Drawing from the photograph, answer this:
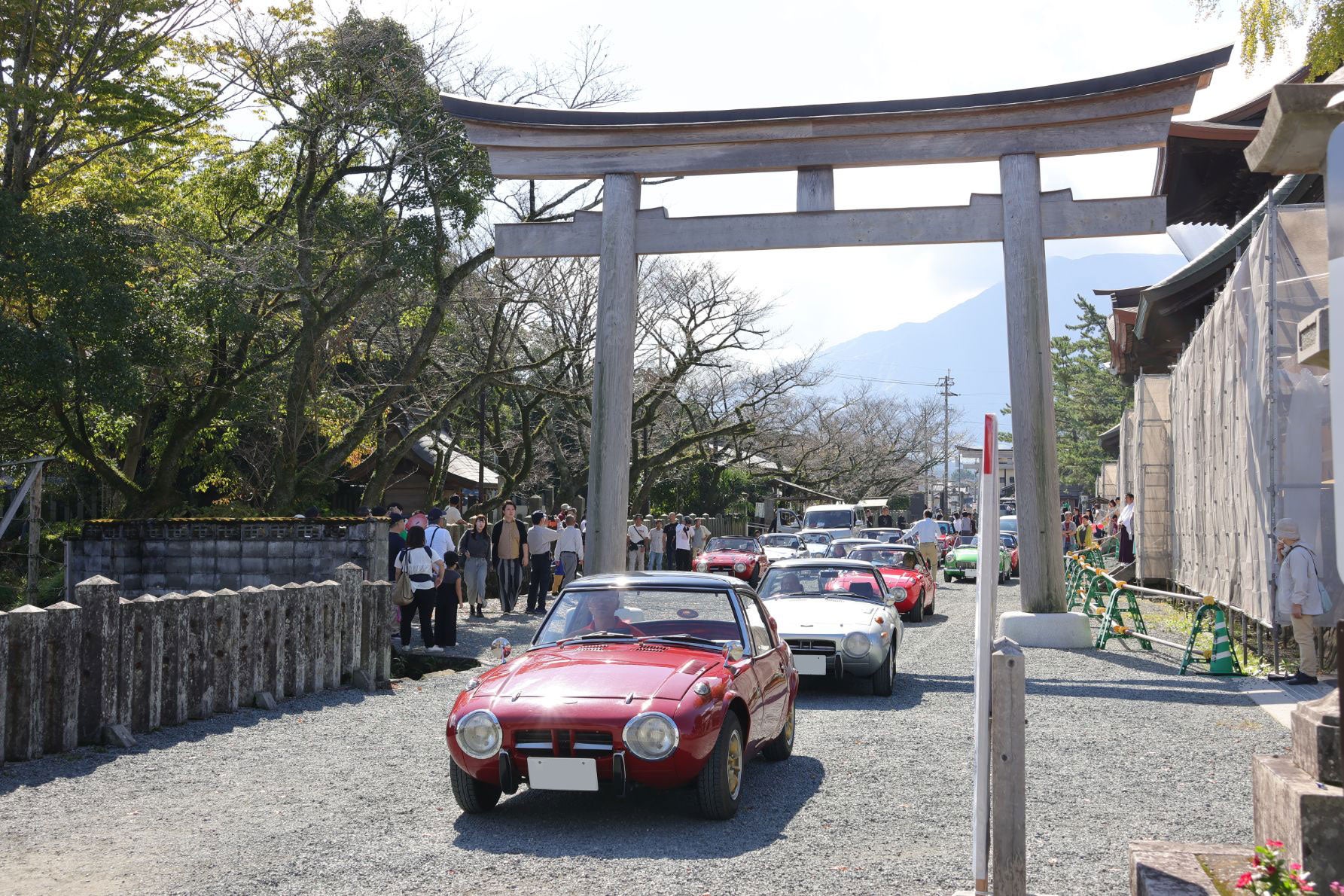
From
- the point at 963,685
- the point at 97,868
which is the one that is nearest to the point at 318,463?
the point at 963,685

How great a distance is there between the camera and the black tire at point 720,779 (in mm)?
6164

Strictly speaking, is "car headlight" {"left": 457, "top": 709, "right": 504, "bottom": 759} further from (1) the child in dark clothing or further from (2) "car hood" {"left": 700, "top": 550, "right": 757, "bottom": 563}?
(2) "car hood" {"left": 700, "top": 550, "right": 757, "bottom": 563}

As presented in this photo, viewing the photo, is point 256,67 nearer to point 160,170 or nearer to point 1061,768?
point 160,170

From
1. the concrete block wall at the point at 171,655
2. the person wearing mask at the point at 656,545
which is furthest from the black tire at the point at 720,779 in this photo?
the person wearing mask at the point at 656,545

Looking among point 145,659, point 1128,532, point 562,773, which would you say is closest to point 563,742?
point 562,773

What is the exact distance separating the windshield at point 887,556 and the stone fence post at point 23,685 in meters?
13.7

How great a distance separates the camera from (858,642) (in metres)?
Result: 10.8

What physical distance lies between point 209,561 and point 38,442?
7.78 meters

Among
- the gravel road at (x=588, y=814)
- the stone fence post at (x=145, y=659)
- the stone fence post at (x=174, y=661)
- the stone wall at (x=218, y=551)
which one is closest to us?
the gravel road at (x=588, y=814)

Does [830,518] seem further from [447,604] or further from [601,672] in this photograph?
[601,672]

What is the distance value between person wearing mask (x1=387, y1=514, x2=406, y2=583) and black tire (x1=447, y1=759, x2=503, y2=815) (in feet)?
28.3

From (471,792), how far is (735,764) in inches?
59.3

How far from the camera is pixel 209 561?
14.5m

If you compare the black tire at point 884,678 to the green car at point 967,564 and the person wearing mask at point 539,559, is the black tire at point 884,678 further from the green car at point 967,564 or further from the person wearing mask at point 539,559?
the green car at point 967,564
